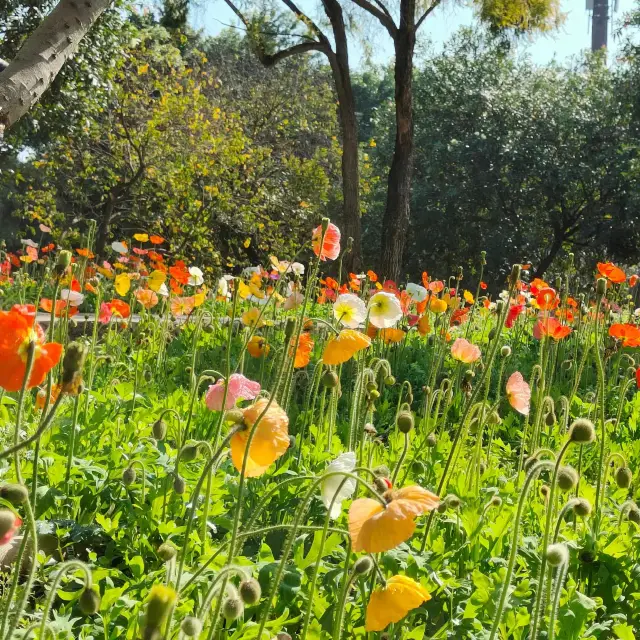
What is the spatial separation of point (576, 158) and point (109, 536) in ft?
55.4

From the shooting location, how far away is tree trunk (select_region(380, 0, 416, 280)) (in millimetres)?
9805

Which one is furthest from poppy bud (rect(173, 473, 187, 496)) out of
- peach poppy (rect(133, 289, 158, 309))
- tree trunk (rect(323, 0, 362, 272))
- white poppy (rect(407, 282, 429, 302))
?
tree trunk (rect(323, 0, 362, 272))

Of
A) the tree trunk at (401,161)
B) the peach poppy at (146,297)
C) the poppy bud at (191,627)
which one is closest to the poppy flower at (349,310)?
the poppy bud at (191,627)

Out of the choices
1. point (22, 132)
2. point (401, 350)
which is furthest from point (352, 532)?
point (22, 132)

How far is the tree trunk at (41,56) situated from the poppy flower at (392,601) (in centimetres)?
328

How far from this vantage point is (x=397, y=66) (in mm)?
10047

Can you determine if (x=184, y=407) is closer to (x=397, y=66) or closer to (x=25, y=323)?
(x=25, y=323)

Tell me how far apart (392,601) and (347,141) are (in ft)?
31.8

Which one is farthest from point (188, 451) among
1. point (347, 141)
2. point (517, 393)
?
point (347, 141)

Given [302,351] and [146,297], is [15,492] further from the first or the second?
[146,297]

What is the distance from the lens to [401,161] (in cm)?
997

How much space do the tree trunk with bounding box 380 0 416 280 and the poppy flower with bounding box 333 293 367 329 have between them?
778cm

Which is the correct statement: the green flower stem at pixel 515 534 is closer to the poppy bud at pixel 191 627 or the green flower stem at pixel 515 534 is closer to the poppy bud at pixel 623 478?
the poppy bud at pixel 191 627

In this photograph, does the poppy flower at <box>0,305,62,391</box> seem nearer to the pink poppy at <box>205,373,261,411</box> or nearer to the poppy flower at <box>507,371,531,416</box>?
the pink poppy at <box>205,373,261,411</box>
